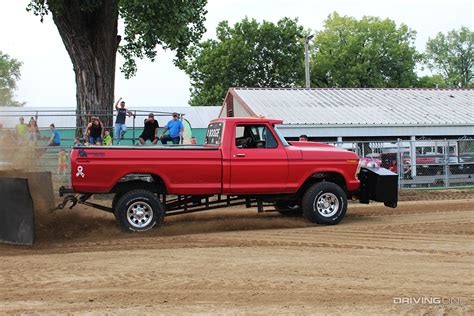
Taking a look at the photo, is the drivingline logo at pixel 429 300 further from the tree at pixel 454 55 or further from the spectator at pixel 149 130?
the tree at pixel 454 55

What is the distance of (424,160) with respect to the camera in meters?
21.9

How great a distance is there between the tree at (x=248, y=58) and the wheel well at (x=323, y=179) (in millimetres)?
43007

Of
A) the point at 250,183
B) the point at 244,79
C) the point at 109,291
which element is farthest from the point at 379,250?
the point at 244,79

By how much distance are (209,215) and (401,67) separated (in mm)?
56319

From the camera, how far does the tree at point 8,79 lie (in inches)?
564

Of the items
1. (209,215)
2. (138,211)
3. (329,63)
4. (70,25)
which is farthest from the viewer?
(329,63)

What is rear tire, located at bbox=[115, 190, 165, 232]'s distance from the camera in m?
11.0

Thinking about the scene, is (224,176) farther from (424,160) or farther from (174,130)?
(424,160)

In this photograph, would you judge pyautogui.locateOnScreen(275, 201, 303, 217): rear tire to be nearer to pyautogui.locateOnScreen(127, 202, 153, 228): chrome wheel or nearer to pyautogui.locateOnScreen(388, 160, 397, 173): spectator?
pyautogui.locateOnScreen(127, 202, 153, 228): chrome wheel

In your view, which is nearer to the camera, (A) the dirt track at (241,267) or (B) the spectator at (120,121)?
(A) the dirt track at (241,267)

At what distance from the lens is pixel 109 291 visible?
635cm

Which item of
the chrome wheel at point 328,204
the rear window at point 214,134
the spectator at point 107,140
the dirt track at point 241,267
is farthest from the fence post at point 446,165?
the rear window at point 214,134

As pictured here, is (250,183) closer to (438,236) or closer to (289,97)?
(438,236)

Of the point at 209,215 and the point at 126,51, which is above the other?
the point at 126,51
